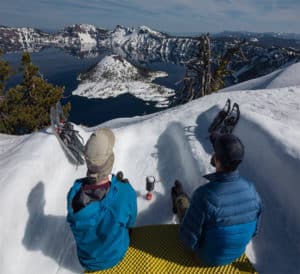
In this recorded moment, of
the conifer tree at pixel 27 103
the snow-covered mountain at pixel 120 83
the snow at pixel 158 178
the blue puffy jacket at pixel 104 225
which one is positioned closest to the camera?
the blue puffy jacket at pixel 104 225

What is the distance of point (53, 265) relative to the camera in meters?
4.94

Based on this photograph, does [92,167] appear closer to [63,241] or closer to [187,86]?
[63,241]

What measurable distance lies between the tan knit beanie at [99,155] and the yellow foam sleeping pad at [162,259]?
1.79m

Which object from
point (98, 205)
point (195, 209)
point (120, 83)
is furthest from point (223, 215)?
point (120, 83)

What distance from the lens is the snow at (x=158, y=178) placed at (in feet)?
15.9

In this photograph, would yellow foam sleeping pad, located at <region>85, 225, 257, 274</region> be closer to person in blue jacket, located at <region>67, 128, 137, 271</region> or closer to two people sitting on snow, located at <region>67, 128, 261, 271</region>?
two people sitting on snow, located at <region>67, 128, 261, 271</region>

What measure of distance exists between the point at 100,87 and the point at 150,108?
48599mm

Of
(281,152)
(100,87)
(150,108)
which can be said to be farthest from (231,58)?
(100,87)

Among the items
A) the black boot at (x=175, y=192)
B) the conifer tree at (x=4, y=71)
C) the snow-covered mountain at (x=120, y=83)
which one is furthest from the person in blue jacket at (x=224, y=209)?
the snow-covered mountain at (x=120, y=83)

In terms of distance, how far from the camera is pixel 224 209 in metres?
3.46

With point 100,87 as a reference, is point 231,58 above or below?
above

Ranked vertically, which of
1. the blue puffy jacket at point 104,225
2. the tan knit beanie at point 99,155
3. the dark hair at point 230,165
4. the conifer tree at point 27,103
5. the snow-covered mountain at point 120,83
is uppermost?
the dark hair at point 230,165

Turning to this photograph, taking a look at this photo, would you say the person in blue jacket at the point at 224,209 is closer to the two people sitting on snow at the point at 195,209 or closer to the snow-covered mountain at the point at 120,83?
the two people sitting on snow at the point at 195,209

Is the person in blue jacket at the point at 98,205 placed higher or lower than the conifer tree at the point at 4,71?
higher
